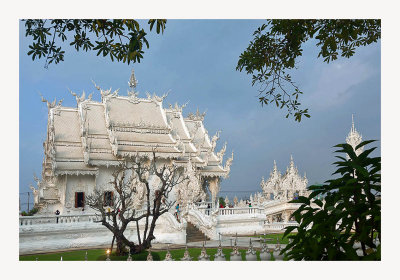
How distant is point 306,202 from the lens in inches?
124

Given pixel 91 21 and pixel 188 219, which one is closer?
pixel 91 21

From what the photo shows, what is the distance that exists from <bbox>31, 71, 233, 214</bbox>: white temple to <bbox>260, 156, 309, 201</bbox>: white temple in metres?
2.41

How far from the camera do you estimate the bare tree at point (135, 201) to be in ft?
21.4

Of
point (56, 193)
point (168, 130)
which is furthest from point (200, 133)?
point (56, 193)

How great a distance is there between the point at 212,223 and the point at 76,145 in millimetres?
5872

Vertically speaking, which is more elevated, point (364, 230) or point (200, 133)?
point (200, 133)

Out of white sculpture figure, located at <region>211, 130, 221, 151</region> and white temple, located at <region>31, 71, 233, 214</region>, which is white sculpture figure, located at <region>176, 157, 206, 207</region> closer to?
white temple, located at <region>31, 71, 233, 214</region>

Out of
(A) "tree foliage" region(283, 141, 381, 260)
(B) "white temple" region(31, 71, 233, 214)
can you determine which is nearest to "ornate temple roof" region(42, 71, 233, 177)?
(B) "white temple" region(31, 71, 233, 214)

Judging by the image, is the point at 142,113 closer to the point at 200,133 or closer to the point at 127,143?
the point at 127,143

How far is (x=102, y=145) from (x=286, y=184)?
7309 mm

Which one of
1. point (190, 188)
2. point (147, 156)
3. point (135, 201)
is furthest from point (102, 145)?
point (190, 188)

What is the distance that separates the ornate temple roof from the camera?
1372 cm

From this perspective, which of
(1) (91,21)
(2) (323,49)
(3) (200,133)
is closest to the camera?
(1) (91,21)

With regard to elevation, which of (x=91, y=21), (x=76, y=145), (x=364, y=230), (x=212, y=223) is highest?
(x=91, y=21)
